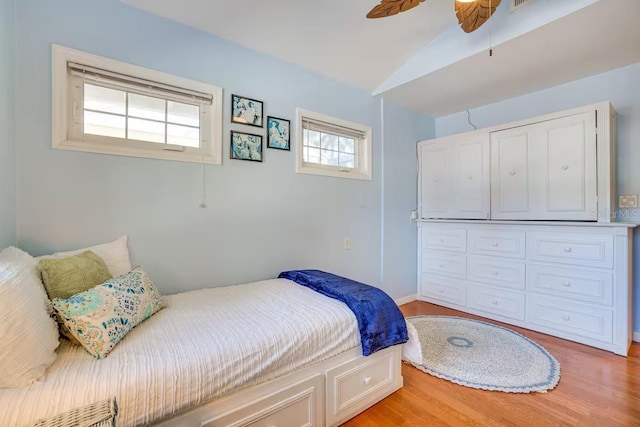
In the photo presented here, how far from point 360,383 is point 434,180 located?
2.58 m

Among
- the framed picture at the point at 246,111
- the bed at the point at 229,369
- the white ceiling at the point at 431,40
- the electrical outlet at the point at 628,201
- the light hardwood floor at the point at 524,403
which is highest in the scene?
the white ceiling at the point at 431,40

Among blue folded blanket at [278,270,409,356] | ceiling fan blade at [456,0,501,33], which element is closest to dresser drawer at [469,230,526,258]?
blue folded blanket at [278,270,409,356]

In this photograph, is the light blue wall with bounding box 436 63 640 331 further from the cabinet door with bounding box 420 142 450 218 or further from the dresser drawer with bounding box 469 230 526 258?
the cabinet door with bounding box 420 142 450 218

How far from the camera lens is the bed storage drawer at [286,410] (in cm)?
120

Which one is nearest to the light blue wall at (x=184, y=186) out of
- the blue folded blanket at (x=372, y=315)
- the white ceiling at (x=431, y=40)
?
the white ceiling at (x=431, y=40)

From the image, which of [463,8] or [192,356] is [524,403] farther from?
[463,8]

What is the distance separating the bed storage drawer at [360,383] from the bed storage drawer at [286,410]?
8cm

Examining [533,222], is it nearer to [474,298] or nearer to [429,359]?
[474,298]

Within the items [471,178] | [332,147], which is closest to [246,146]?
[332,147]

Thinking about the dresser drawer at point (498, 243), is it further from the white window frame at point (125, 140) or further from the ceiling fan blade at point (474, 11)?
the white window frame at point (125, 140)

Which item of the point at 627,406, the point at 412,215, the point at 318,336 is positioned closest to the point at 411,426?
the point at 318,336

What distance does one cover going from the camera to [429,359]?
217 centimetres

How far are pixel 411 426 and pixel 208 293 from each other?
143 cm

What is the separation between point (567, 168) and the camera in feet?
8.36
